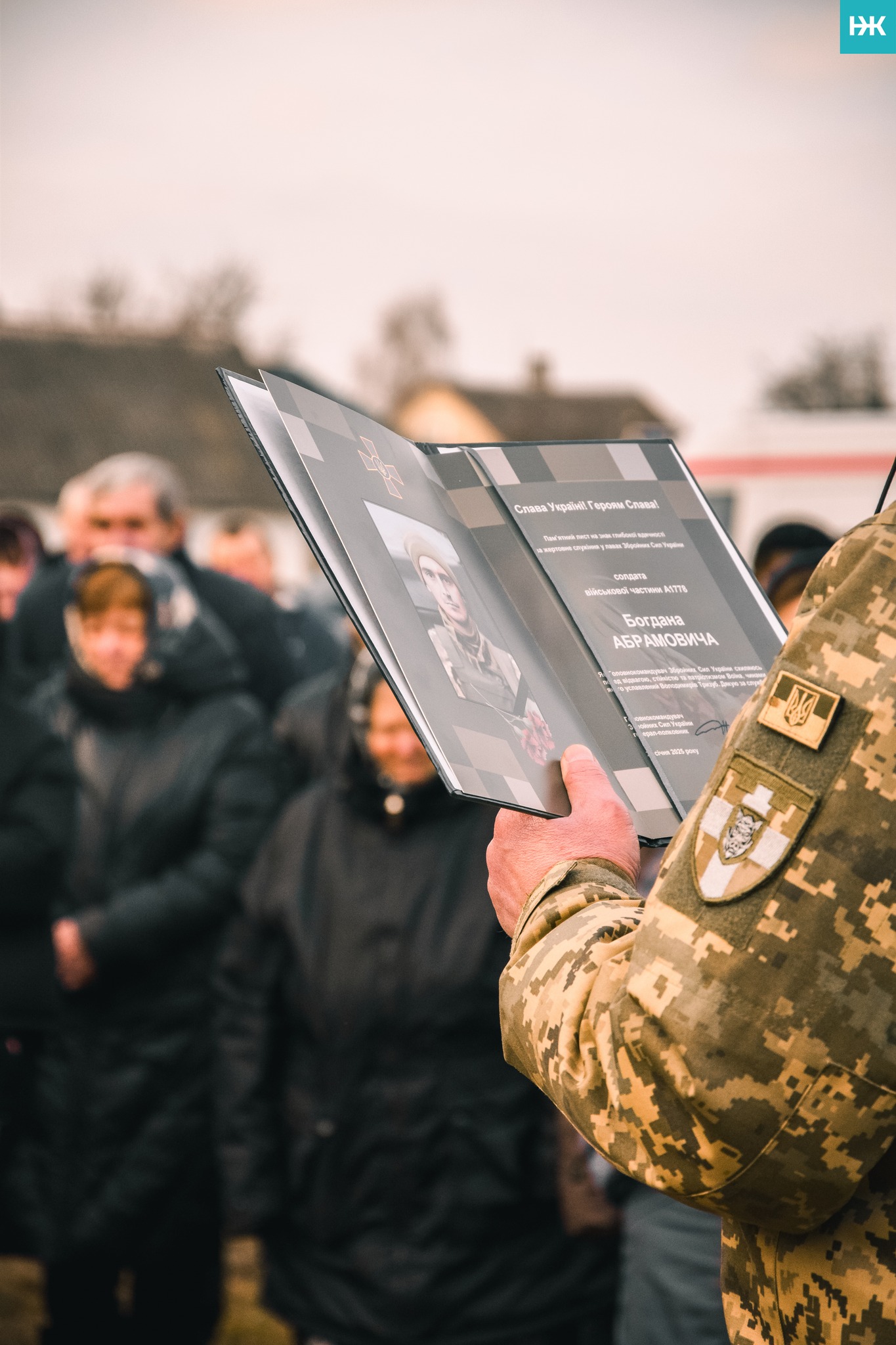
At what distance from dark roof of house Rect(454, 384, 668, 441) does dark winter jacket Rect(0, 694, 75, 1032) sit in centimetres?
4065

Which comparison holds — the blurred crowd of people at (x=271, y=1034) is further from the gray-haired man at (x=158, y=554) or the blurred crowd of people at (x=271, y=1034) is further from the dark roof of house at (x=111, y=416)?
the dark roof of house at (x=111, y=416)

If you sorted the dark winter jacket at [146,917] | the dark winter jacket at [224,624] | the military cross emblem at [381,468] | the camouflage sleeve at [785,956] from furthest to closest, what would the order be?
the dark winter jacket at [224,624] → the dark winter jacket at [146,917] → the military cross emblem at [381,468] → the camouflage sleeve at [785,956]

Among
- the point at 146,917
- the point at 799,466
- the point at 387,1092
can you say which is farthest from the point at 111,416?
the point at 387,1092

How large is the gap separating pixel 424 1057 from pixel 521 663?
180 cm

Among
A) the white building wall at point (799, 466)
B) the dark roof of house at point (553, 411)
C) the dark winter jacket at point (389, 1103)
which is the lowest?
the dark winter jacket at point (389, 1103)

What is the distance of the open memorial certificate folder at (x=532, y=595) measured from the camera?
1.11 metres

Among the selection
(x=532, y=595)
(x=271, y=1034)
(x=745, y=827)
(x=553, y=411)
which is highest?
(x=553, y=411)

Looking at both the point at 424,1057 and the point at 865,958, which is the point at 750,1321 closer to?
the point at 865,958

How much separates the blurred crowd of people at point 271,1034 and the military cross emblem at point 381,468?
1068 mm

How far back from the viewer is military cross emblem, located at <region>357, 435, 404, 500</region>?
122cm

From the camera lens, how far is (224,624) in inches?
180

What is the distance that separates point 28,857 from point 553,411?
44657 millimetres
